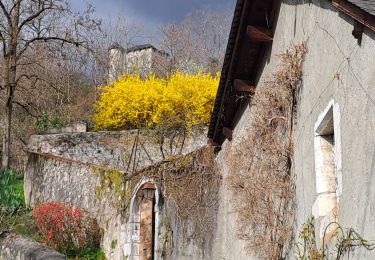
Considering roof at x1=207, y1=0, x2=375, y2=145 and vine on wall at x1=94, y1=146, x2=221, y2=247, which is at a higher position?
roof at x1=207, y1=0, x2=375, y2=145

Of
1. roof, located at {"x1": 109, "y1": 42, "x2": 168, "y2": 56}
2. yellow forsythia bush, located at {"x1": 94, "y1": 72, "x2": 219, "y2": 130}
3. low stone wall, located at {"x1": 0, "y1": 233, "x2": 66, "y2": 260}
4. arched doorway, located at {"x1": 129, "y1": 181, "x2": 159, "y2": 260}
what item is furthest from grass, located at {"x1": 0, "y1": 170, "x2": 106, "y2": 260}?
roof, located at {"x1": 109, "y1": 42, "x2": 168, "y2": 56}

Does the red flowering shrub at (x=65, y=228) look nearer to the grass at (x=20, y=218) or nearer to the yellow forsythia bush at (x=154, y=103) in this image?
the grass at (x=20, y=218)

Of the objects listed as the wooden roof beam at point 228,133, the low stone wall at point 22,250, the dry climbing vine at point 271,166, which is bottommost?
the low stone wall at point 22,250

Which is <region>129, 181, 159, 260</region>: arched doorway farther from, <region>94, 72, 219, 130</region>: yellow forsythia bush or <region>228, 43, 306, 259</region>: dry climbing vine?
<region>94, 72, 219, 130</region>: yellow forsythia bush

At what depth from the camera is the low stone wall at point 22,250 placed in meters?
7.74

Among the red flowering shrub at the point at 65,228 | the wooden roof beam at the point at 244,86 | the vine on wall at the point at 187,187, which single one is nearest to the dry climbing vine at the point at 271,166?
the wooden roof beam at the point at 244,86

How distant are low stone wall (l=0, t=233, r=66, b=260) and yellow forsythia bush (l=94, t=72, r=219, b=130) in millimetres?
13645

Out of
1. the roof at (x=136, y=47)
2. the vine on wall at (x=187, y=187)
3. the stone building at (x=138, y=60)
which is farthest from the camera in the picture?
the roof at (x=136, y=47)

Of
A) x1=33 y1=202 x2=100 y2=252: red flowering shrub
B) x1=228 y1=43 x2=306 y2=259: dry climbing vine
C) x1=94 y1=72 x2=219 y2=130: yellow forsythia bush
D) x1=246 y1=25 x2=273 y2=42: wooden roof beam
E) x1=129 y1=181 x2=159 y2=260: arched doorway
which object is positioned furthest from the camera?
x1=94 y1=72 x2=219 y2=130: yellow forsythia bush

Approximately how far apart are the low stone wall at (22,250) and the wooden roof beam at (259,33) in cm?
434

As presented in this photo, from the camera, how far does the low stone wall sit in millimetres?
7743

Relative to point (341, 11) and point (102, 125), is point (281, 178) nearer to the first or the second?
point (341, 11)

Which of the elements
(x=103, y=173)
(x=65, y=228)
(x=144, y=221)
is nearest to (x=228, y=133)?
(x=144, y=221)

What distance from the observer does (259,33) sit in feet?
26.0
